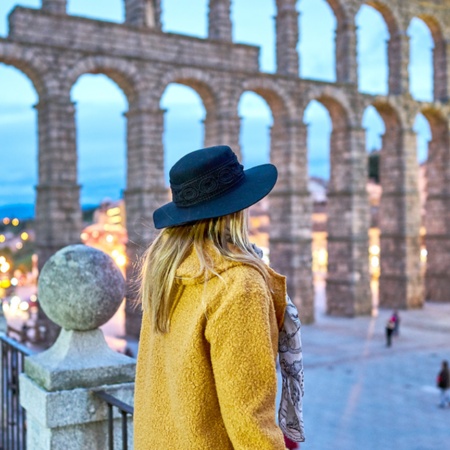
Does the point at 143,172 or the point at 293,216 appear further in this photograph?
the point at 293,216

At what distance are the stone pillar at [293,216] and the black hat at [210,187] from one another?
21.1 metres

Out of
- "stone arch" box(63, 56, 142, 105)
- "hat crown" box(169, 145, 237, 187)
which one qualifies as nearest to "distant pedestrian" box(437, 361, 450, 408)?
"hat crown" box(169, 145, 237, 187)

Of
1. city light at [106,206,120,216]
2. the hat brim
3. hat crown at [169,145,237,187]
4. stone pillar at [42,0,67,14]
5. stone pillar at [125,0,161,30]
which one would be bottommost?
the hat brim

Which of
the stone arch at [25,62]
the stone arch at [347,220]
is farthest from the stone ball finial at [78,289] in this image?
the stone arch at [347,220]

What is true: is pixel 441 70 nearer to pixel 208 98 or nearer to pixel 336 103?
pixel 336 103

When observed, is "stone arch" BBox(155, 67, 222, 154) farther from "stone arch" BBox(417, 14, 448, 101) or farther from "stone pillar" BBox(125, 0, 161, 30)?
"stone arch" BBox(417, 14, 448, 101)

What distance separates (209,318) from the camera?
1.81 metres

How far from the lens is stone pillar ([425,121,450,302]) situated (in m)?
28.7

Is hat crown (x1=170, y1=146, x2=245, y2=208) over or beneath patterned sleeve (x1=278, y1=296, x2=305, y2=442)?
over

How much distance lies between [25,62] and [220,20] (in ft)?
25.3

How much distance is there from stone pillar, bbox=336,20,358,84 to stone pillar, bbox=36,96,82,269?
480 inches

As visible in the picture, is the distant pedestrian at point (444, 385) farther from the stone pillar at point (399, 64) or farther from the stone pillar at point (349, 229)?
the stone pillar at point (399, 64)

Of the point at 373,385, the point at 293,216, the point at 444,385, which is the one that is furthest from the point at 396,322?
the point at 444,385

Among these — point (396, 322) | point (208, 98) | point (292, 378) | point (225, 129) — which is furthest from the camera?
point (208, 98)
